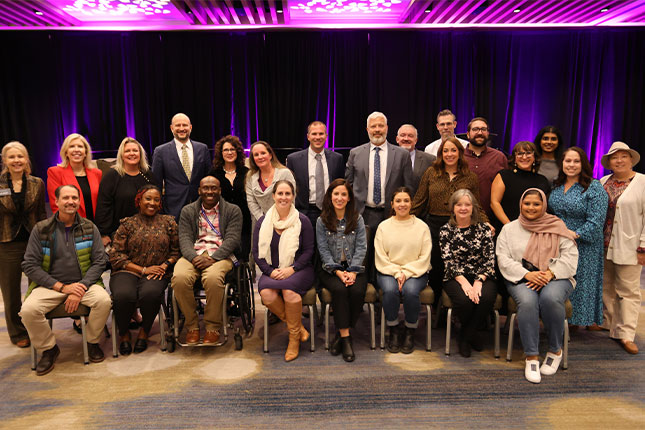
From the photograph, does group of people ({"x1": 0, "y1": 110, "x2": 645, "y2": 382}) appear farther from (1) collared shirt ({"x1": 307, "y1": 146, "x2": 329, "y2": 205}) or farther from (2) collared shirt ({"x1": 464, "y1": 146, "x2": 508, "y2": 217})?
(1) collared shirt ({"x1": 307, "y1": 146, "x2": 329, "y2": 205})

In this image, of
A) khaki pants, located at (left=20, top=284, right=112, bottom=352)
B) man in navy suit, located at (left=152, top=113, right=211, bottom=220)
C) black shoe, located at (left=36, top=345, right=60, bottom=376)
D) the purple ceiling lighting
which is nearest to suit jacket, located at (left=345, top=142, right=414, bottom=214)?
man in navy suit, located at (left=152, top=113, right=211, bottom=220)

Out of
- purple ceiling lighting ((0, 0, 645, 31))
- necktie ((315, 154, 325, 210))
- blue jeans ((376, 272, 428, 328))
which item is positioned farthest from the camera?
purple ceiling lighting ((0, 0, 645, 31))

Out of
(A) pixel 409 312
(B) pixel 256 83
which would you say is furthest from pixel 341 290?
(B) pixel 256 83

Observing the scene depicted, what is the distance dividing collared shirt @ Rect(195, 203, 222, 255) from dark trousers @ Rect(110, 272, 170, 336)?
415 mm

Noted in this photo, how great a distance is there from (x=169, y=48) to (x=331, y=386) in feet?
23.5

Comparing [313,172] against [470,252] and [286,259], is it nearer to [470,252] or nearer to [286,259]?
[286,259]

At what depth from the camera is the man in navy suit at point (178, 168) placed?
3.74 meters

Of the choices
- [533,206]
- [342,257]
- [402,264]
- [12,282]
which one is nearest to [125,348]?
[12,282]

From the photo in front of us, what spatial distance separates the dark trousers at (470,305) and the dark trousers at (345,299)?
2.15ft

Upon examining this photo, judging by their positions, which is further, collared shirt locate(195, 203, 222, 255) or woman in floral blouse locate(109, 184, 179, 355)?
collared shirt locate(195, 203, 222, 255)

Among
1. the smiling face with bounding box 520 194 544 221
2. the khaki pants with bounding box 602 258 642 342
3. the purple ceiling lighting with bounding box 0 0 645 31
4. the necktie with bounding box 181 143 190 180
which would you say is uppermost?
the purple ceiling lighting with bounding box 0 0 645 31

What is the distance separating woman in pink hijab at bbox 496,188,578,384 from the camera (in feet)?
9.16

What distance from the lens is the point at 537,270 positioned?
2965 mm

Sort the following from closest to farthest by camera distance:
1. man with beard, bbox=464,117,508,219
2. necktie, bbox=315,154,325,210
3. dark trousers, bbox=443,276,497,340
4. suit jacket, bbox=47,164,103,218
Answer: dark trousers, bbox=443,276,497,340, suit jacket, bbox=47,164,103,218, man with beard, bbox=464,117,508,219, necktie, bbox=315,154,325,210
